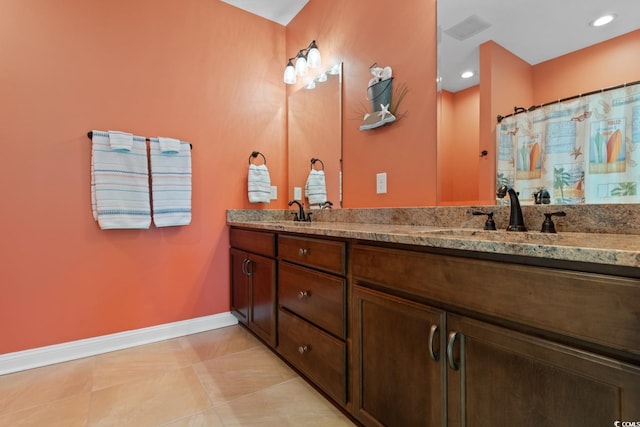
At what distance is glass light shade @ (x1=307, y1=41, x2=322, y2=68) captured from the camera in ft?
7.87

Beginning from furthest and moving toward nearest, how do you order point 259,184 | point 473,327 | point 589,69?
1. point 259,184
2. point 589,69
3. point 473,327

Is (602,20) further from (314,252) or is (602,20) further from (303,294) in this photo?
(303,294)

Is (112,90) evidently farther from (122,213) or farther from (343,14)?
(343,14)

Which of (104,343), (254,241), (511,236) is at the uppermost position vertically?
(511,236)

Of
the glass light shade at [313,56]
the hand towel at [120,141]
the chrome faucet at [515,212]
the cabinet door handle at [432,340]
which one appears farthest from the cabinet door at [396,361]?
the glass light shade at [313,56]

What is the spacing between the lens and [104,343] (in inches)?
80.3

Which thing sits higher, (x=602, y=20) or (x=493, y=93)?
(x=602, y=20)

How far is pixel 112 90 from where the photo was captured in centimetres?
208

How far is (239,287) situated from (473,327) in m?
1.83

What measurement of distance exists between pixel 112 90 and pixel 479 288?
2460mm

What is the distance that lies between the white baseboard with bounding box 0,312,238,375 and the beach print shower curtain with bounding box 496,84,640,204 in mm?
2240

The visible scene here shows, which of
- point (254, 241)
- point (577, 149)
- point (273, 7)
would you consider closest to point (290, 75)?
point (273, 7)

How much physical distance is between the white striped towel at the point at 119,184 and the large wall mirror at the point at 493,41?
192 centimetres

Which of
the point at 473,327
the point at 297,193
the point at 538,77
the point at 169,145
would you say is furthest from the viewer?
the point at 297,193
